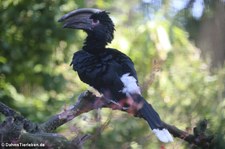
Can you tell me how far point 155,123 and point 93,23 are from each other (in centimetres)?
135

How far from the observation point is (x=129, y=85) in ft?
11.8

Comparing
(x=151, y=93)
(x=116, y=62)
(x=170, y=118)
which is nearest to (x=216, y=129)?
(x=116, y=62)

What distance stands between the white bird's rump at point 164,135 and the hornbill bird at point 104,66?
2 cm

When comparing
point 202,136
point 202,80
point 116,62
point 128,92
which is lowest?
point 202,136

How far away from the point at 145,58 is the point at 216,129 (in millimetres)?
3674

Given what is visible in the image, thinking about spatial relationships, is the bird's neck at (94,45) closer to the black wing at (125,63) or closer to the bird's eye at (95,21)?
the bird's eye at (95,21)

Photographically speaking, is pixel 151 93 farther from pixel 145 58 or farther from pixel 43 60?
pixel 43 60

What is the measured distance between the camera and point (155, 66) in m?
2.70

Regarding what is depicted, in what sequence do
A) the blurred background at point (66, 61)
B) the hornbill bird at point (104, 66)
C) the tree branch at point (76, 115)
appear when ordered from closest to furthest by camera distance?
1. the tree branch at point (76, 115)
2. the hornbill bird at point (104, 66)
3. the blurred background at point (66, 61)

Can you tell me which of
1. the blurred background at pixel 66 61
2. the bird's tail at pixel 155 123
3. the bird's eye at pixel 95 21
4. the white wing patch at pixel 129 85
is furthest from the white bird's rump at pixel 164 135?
the blurred background at pixel 66 61

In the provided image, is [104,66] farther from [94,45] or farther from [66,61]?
[66,61]

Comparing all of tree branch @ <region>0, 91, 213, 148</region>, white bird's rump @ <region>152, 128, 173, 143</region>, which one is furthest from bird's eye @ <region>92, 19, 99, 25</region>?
white bird's rump @ <region>152, 128, 173, 143</region>

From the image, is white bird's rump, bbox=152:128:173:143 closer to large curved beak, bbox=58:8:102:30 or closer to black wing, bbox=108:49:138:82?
black wing, bbox=108:49:138:82

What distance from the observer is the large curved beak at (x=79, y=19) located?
13.1 ft
